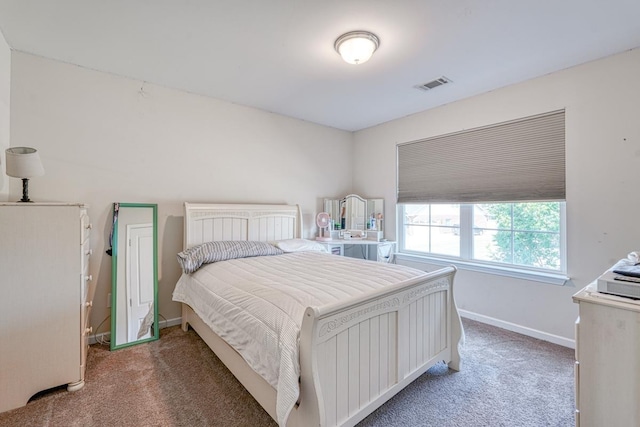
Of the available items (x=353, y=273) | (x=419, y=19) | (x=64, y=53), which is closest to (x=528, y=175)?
(x=419, y=19)

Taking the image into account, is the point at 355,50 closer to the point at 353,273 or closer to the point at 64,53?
the point at 353,273

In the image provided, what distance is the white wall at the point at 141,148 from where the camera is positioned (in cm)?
236

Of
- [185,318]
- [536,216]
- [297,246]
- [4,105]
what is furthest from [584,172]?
[4,105]

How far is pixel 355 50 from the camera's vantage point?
6.77 ft

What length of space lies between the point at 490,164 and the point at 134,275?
376cm

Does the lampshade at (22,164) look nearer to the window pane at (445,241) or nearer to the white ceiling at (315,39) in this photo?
the white ceiling at (315,39)

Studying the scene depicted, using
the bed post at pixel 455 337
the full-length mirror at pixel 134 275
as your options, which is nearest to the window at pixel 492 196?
the bed post at pixel 455 337

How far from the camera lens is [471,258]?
3285 millimetres

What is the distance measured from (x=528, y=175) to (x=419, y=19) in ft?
6.28

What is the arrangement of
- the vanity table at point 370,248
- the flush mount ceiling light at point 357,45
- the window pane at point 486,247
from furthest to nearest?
the vanity table at point 370,248, the window pane at point 486,247, the flush mount ceiling light at point 357,45

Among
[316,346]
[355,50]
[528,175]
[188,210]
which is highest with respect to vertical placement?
[355,50]

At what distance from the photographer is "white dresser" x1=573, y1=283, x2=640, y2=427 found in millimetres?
1152

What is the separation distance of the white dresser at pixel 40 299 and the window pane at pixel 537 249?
12.6ft

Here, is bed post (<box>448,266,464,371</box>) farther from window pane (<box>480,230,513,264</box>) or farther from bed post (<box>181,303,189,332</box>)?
bed post (<box>181,303,189,332</box>)
